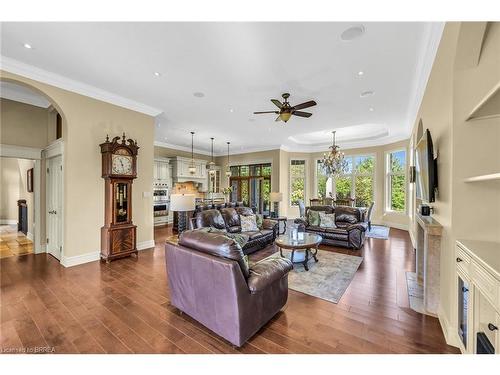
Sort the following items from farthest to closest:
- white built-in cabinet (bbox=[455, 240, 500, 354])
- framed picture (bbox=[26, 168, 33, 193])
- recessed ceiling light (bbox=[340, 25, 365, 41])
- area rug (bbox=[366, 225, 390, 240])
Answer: area rug (bbox=[366, 225, 390, 240]) < framed picture (bbox=[26, 168, 33, 193]) < recessed ceiling light (bbox=[340, 25, 365, 41]) < white built-in cabinet (bbox=[455, 240, 500, 354])

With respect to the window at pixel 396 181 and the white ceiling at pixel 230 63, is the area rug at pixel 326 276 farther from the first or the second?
the window at pixel 396 181

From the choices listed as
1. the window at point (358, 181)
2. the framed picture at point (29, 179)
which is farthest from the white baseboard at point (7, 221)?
the window at point (358, 181)

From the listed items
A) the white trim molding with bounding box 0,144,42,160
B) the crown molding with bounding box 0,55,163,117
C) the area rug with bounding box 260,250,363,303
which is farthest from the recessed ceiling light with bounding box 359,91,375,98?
the white trim molding with bounding box 0,144,42,160

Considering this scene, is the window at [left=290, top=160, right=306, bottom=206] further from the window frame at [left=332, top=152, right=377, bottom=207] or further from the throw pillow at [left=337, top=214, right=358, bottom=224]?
the throw pillow at [left=337, top=214, right=358, bottom=224]

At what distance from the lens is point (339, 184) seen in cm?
923

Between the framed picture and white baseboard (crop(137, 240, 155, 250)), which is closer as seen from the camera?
white baseboard (crop(137, 240, 155, 250))

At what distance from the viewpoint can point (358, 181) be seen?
28.8 ft

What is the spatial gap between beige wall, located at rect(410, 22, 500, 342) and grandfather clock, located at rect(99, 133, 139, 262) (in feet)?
15.9

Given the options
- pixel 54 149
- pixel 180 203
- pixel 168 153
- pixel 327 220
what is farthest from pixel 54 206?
pixel 327 220

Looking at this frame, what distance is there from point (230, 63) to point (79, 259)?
14.0 ft

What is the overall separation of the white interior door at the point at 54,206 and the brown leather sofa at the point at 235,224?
A: 8.28 feet

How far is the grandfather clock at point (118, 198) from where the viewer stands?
4062mm

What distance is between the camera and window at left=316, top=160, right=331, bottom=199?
31.4 ft
